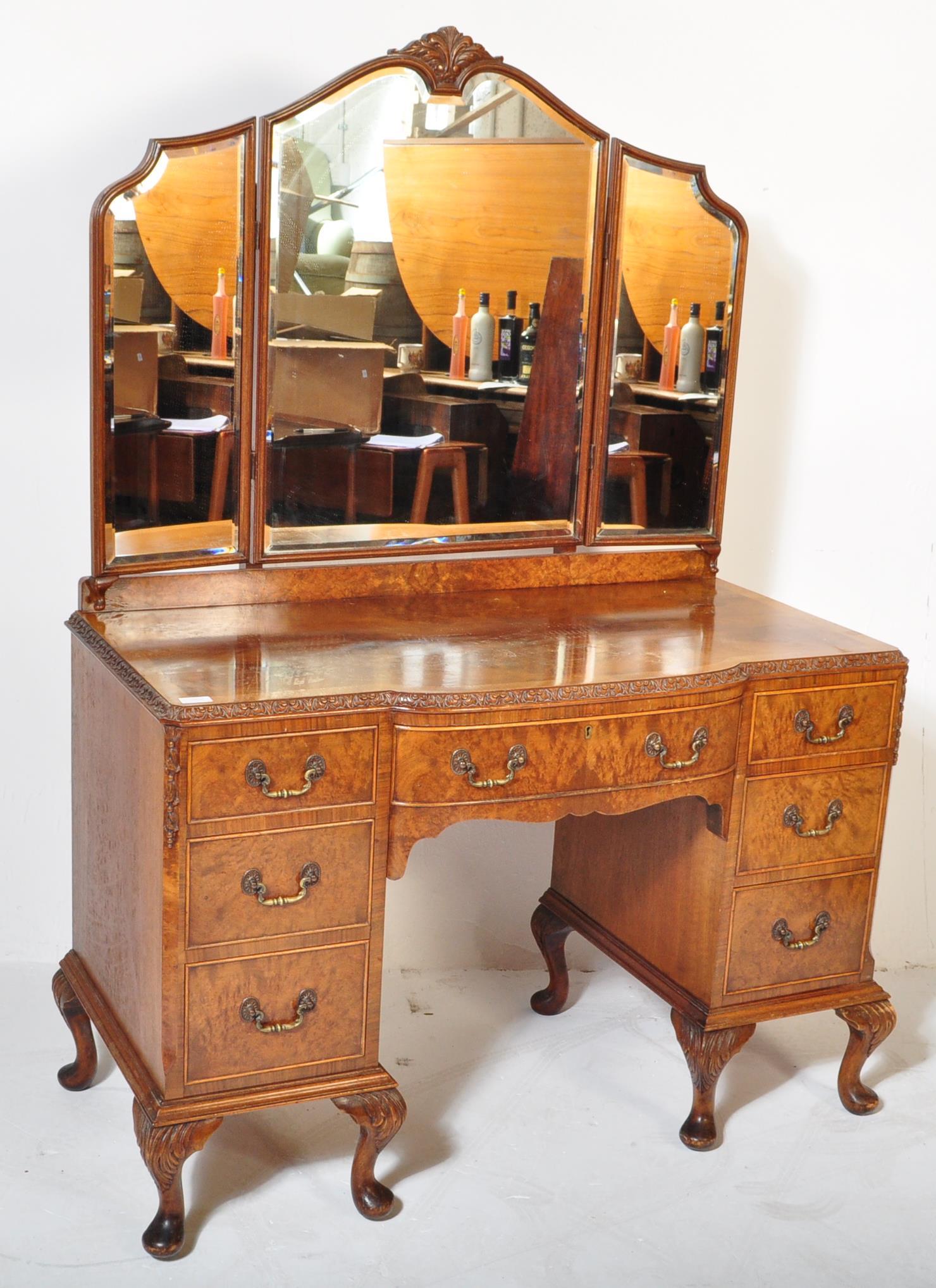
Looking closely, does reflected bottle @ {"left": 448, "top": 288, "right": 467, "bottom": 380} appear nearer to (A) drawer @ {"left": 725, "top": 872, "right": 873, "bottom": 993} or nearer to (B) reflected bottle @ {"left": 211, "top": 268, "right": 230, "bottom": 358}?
(B) reflected bottle @ {"left": 211, "top": 268, "right": 230, "bottom": 358}

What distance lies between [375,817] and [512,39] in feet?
4.69

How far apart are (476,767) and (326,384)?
0.70 metres

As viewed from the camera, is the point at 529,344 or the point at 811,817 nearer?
the point at 811,817

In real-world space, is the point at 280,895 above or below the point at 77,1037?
above

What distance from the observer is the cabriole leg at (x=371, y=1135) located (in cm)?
212

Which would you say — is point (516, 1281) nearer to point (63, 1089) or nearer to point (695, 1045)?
point (695, 1045)

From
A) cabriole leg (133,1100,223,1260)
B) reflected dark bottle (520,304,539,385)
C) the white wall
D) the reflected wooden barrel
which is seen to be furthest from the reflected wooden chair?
cabriole leg (133,1100,223,1260)

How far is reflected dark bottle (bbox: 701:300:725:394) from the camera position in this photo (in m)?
2.59

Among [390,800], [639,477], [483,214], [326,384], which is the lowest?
[390,800]

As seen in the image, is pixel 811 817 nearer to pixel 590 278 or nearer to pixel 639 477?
pixel 639 477

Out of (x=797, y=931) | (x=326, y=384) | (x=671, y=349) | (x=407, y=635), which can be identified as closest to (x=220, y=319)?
(x=326, y=384)

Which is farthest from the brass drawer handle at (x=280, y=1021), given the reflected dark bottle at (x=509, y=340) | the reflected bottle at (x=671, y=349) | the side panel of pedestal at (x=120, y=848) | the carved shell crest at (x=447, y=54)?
the carved shell crest at (x=447, y=54)

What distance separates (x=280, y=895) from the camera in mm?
2004

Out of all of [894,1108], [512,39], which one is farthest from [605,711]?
[512,39]
